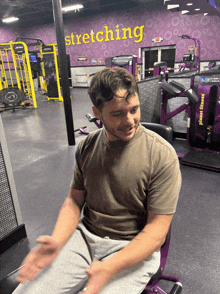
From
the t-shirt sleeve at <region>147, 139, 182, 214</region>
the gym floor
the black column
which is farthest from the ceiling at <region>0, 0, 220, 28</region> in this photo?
the t-shirt sleeve at <region>147, 139, 182, 214</region>

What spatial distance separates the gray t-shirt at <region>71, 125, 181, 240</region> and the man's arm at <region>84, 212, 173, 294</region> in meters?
0.05

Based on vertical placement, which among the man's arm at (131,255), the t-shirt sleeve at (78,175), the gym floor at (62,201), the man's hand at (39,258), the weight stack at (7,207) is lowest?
the gym floor at (62,201)

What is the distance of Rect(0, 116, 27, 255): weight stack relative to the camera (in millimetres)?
1558

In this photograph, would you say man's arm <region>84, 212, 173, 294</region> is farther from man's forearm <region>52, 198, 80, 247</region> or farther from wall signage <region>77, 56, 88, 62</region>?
wall signage <region>77, 56, 88, 62</region>

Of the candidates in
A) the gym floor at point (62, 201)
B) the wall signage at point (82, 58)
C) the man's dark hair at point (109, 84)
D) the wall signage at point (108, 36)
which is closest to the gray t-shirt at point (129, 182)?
the man's dark hair at point (109, 84)

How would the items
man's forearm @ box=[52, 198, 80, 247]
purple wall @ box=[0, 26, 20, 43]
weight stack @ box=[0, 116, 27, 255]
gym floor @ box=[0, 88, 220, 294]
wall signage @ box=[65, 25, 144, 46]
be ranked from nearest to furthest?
man's forearm @ box=[52, 198, 80, 247], gym floor @ box=[0, 88, 220, 294], weight stack @ box=[0, 116, 27, 255], wall signage @ box=[65, 25, 144, 46], purple wall @ box=[0, 26, 20, 43]

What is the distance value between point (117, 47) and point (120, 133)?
10555 mm

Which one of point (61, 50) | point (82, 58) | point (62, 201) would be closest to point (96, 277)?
point (62, 201)

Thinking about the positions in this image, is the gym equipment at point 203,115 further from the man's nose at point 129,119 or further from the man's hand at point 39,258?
the man's hand at point 39,258

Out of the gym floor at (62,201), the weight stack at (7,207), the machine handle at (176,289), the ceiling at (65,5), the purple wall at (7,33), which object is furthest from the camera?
the purple wall at (7,33)

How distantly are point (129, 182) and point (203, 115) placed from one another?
7.86 ft

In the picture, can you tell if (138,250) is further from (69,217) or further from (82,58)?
(82,58)

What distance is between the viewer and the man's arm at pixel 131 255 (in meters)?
0.64

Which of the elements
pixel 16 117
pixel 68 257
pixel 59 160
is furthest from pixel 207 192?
pixel 16 117
